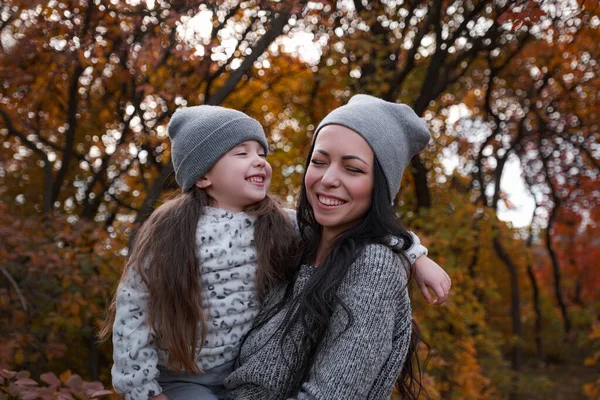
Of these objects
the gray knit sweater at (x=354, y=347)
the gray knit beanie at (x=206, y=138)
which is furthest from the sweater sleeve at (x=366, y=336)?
the gray knit beanie at (x=206, y=138)

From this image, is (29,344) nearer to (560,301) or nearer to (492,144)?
(492,144)

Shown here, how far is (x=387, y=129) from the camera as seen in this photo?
223 centimetres

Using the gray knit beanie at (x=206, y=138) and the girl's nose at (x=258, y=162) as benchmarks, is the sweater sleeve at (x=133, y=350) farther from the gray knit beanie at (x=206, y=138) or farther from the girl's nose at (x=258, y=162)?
the girl's nose at (x=258, y=162)

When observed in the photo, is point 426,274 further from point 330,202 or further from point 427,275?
point 330,202

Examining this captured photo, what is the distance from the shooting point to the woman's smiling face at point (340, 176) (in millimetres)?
2195

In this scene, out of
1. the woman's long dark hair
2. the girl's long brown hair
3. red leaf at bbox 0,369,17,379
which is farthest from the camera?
red leaf at bbox 0,369,17,379

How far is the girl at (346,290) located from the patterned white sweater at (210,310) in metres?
0.07

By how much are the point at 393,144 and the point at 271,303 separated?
660 mm

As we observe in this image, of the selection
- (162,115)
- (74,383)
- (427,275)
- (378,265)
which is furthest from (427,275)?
(162,115)

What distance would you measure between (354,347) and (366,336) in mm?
45

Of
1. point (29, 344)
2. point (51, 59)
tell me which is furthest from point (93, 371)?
point (51, 59)

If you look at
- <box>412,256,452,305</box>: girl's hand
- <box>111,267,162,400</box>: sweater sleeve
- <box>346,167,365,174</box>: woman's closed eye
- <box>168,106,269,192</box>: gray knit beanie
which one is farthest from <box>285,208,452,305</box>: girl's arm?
<box>111,267,162,400</box>: sweater sleeve

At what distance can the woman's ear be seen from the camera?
2586 millimetres

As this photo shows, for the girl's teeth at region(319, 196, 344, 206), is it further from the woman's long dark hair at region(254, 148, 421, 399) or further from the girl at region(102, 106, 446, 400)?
the girl at region(102, 106, 446, 400)
